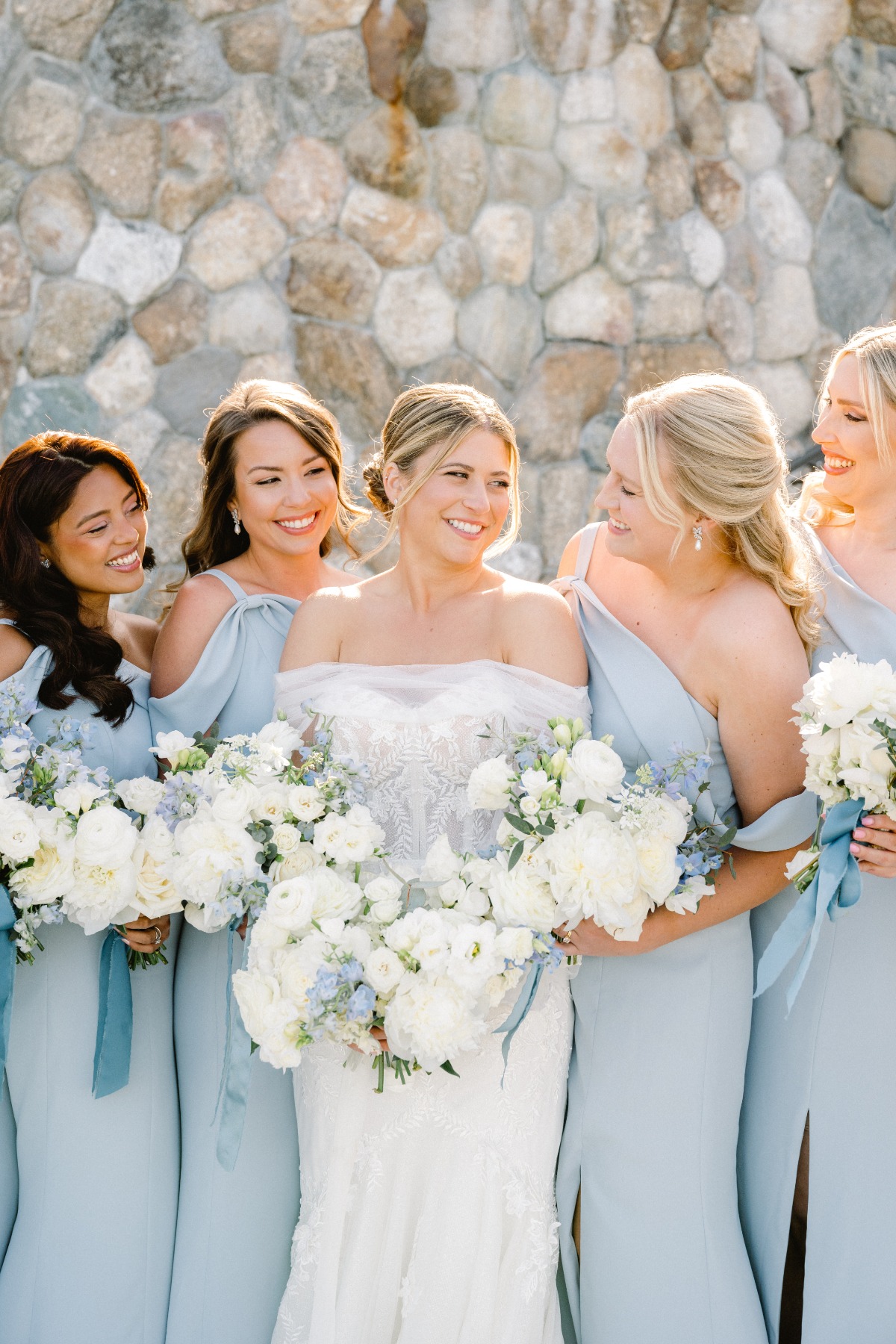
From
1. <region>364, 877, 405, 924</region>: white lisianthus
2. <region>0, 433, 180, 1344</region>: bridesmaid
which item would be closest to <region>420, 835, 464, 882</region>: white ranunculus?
<region>364, 877, 405, 924</region>: white lisianthus

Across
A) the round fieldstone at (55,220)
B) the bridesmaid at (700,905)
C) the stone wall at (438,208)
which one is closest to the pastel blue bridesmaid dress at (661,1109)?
the bridesmaid at (700,905)

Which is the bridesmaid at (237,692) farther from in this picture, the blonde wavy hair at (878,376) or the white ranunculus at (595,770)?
the blonde wavy hair at (878,376)

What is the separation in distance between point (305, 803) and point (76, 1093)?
3.49 ft

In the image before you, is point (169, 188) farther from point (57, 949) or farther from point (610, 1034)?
point (610, 1034)

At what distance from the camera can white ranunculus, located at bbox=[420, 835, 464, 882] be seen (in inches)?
99.9

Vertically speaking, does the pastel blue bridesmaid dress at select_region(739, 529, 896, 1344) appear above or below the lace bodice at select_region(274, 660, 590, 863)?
below

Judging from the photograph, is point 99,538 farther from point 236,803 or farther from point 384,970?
point 384,970

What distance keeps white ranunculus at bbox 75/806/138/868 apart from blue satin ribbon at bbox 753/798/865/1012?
55.0 inches

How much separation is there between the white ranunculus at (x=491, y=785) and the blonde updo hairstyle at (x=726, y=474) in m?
0.75

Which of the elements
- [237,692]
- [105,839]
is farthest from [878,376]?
[105,839]

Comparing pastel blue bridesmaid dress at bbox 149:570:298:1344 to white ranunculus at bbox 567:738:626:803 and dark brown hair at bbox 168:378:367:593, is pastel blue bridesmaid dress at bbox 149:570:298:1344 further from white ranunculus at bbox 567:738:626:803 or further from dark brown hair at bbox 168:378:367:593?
white ranunculus at bbox 567:738:626:803

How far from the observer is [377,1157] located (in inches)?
106

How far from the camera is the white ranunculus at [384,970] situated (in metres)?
2.38

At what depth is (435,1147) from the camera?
2.70 m
